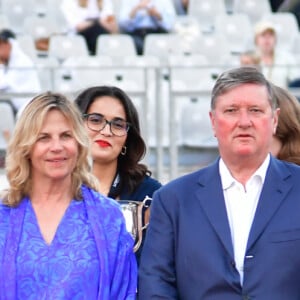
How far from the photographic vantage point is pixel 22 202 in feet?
15.3

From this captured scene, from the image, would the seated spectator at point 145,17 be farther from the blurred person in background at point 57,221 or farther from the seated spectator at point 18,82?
the blurred person in background at point 57,221

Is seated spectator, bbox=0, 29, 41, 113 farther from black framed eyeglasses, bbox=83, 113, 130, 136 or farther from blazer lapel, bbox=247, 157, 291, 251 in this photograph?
blazer lapel, bbox=247, 157, 291, 251

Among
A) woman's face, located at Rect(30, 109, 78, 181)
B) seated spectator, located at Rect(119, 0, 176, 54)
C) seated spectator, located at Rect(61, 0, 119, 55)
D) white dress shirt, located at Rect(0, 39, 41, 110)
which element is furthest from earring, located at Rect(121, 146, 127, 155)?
seated spectator, located at Rect(61, 0, 119, 55)

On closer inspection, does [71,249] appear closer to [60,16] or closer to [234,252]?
[234,252]

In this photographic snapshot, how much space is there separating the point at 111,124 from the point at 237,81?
1172mm

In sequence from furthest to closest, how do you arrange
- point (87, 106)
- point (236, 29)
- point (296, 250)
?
1. point (236, 29)
2. point (87, 106)
3. point (296, 250)

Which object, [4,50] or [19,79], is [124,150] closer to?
[19,79]

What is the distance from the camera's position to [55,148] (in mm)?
4609

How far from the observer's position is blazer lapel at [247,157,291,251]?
14.1ft

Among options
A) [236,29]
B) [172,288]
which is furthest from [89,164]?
[236,29]

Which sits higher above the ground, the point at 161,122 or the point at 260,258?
the point at 161,122

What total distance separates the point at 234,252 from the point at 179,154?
5090 millimetres

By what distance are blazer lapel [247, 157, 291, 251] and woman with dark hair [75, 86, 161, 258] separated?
101 centimetres

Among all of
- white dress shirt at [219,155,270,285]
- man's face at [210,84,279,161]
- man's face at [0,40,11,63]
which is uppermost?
man's face at [0,40,11,63]
